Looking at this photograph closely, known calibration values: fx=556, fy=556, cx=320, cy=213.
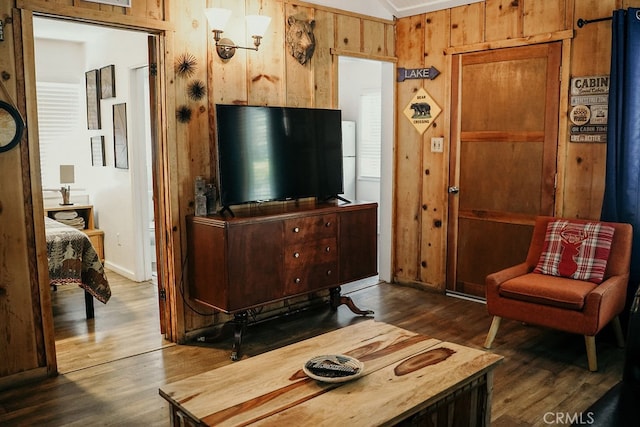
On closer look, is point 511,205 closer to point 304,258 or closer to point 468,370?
point 304,258

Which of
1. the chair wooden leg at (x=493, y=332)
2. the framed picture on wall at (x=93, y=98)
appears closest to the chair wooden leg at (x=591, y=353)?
the chair wooden leg at (x=493, y=332)

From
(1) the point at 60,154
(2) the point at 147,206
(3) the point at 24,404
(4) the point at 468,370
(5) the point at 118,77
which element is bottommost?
(3) the point at 24,404

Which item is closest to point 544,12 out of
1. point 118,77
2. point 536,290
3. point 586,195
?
point 586,195

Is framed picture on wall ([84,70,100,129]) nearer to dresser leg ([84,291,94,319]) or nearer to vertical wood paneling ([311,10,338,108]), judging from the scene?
dresser leg ([84,291,94,319])

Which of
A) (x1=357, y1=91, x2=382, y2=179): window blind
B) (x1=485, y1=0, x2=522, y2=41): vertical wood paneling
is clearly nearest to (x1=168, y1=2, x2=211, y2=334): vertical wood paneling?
(x1=485, y1=0, x2=522, y2=41): vertical wood paneling

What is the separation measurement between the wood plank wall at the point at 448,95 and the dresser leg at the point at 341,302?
950 mm

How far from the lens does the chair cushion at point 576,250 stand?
356 cm

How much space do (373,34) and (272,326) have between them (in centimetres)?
263

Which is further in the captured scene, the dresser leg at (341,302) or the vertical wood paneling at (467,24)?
the vertical wood paneling at (467,24)

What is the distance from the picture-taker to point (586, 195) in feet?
13.0

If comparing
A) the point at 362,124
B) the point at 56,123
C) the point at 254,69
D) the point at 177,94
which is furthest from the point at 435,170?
the point at 56,123

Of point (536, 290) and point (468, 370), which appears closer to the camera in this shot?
point (468, 370)

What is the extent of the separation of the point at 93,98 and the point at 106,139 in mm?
517

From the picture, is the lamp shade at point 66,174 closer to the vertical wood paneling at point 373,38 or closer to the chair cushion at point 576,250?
the vertical wood paneling at point 373,38
